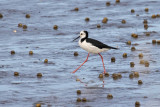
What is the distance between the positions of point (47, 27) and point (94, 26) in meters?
2.27

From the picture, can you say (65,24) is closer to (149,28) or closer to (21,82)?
(149,28)

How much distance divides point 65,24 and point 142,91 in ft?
37.2

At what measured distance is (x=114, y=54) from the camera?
19078 mm

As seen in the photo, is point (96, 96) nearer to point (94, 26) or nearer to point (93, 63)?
point (93, 63)

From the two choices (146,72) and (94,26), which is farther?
(94,26)

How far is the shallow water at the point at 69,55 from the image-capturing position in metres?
13.5

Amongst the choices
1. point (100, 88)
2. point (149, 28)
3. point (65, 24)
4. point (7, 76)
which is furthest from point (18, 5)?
point (100, 88)

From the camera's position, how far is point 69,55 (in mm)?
18969

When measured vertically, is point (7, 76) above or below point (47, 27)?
below

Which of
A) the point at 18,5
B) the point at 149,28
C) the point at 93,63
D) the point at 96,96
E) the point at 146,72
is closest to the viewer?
the point at 96,96

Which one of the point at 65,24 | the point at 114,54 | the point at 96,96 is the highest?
the point at 65,24

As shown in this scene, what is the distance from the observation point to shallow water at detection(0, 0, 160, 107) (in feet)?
Result: 44.4

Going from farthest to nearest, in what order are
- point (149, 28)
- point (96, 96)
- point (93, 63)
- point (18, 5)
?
1. point (18, 5)
2. point (149, 28)
3. point (93, 63)
4. point (96, 96)

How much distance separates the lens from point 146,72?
53.1 ft
